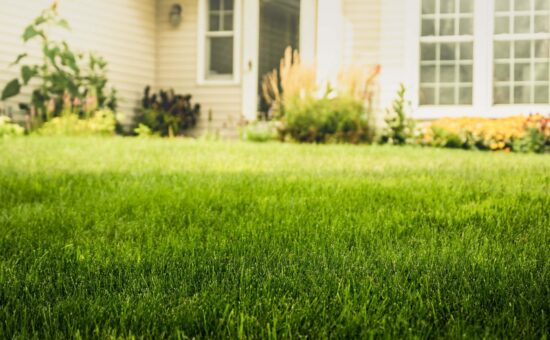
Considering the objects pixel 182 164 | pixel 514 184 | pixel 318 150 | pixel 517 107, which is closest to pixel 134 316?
pixel 514 184

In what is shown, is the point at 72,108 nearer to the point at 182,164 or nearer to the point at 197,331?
the point at 182,164

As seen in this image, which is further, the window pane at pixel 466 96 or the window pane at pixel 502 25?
the window pane at pixel 466 96

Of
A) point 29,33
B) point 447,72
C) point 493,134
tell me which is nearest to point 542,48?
point 447,72

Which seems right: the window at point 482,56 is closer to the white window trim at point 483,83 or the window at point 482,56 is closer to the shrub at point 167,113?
the white window trim at point 483,83

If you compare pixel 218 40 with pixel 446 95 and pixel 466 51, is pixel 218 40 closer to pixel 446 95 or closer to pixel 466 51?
pixel 446 95

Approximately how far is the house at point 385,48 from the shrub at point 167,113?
19 centimetres

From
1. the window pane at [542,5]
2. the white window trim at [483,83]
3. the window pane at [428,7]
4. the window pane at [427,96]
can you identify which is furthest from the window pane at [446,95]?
the window pane at [542,5]

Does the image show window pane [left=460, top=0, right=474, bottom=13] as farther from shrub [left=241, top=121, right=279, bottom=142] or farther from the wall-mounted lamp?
the wall-mounted lamp

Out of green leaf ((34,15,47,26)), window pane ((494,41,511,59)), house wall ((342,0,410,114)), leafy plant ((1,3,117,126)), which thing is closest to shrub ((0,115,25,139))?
leafy plant ((1,3,117,126))

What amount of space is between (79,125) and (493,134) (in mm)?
5055

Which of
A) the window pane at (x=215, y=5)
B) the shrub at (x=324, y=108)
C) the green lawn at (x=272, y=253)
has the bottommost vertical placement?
the green lawn at (x=272, y=253)

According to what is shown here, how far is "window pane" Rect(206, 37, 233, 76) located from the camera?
1156cm

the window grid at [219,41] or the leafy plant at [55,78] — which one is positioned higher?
the window grid at [219,41]

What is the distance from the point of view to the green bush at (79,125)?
28.3 feet
